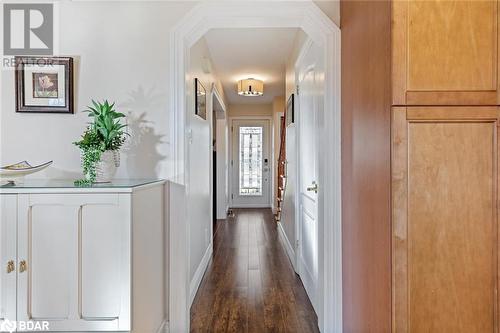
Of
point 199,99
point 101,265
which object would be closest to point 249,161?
point 199,99

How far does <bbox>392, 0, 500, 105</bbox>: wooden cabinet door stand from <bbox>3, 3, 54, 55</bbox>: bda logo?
1.98 meters

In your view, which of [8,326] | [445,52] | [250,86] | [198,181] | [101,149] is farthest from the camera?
[250,86]

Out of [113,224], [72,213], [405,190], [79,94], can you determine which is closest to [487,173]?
[405,190]

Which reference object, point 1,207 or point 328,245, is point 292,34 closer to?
point 328,245

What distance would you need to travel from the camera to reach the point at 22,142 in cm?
200

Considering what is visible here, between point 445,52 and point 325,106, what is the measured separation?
838 millimetres

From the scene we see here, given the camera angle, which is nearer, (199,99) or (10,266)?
(10,266)

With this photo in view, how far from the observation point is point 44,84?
1.98 m

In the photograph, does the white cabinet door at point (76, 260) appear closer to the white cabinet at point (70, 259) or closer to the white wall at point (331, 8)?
the white cabinet at point (70, 259)

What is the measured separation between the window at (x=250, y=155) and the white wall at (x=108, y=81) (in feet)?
18.4

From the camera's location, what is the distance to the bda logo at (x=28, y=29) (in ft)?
6.53

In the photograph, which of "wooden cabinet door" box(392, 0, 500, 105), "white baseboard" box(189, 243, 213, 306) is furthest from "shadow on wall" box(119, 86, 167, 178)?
"wooden cabinet door" box(392, 0, 500, 105)

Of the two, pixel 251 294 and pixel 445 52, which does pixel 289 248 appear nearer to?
pixel 251 294

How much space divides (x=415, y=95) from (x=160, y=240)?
1.55 metres
